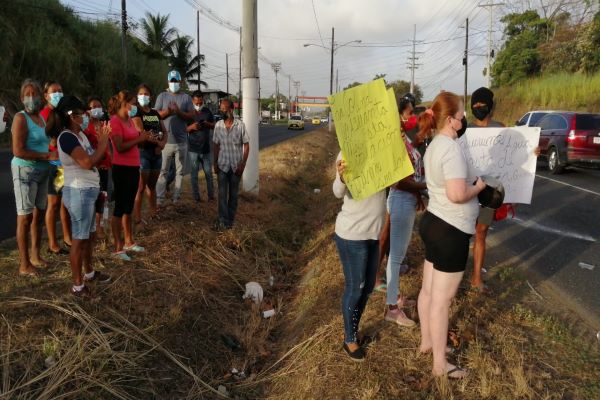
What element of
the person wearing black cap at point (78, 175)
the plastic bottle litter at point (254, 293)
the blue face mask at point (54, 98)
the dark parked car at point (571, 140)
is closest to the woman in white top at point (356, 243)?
the plastic bottle litter at point (254, 293)

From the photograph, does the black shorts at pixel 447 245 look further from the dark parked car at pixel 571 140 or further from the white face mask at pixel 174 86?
the dark parked car at pixel 571 140

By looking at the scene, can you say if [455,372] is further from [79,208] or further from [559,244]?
[559,244]

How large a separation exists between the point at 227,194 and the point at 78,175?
288cm

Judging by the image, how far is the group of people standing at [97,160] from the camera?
4.05 m

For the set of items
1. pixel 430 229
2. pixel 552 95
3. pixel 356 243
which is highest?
pixel 552 95

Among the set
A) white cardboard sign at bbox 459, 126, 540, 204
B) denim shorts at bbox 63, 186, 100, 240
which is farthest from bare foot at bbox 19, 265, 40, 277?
white cardboard sign at bbox 459, 126, 540, 204

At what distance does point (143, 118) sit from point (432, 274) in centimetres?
440

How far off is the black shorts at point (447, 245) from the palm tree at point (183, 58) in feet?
141

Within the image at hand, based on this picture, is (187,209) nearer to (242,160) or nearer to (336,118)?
(242,160)

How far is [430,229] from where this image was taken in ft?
9.80

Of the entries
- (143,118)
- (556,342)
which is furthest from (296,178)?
(556,342)

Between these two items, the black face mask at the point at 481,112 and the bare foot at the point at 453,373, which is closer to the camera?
the bare foot at the point at 453,373

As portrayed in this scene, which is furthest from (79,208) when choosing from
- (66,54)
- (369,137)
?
(66,54)

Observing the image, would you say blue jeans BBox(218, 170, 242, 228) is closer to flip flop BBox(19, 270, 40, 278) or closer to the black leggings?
the black leggings
